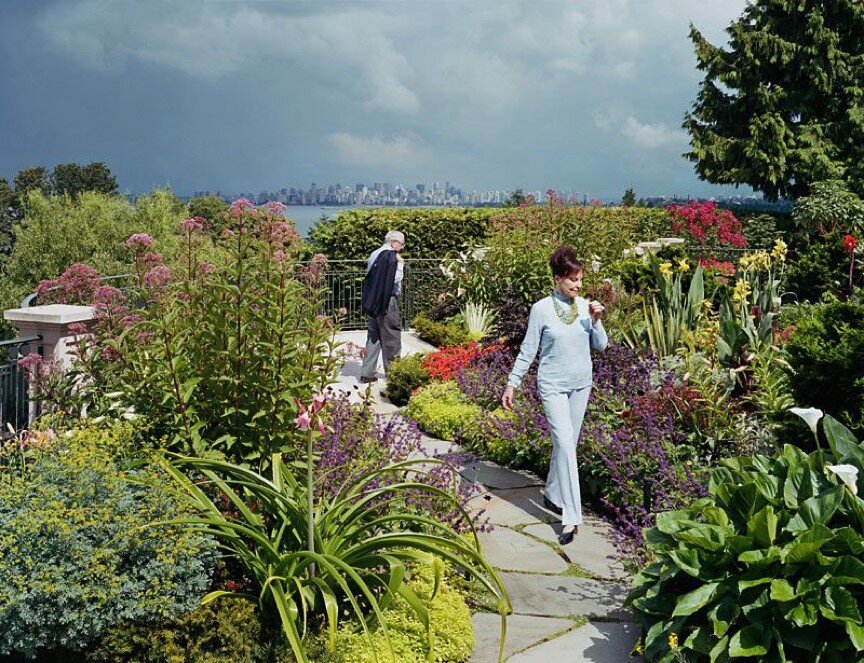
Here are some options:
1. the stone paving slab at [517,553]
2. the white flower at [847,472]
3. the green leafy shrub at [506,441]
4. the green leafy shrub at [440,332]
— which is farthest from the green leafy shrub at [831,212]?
the white flower at [847,472]

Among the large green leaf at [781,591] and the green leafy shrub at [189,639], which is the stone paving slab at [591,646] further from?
the green leafy shrub at [189,639]

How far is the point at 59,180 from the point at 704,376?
49413 millimetres

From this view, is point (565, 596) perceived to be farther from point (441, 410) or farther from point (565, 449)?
point (441, 410)

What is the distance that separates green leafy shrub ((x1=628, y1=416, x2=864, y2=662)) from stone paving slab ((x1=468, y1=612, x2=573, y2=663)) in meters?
0.52

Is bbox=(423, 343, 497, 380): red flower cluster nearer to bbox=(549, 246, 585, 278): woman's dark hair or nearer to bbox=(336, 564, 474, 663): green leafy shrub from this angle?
bbox=(549, 246, 585, 278): woman's dark hair

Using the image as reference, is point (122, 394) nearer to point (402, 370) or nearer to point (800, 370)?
point (800, 370)

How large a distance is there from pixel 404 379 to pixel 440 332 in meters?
3.18

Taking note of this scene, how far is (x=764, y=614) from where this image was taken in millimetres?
3482

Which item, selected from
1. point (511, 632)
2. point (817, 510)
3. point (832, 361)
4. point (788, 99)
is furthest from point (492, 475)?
point (788, 99)

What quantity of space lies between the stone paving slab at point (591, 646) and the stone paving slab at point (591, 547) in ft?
1.60

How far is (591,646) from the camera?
4031mm

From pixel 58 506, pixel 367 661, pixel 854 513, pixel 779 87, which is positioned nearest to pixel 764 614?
pixel 854 513

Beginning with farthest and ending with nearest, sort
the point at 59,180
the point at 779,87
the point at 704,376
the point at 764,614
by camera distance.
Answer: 1. the point at 59,180
2. the point at 779,87
3. the point at 704,376
4. the point at 764,614

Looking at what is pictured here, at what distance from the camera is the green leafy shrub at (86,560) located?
3.45 meters
